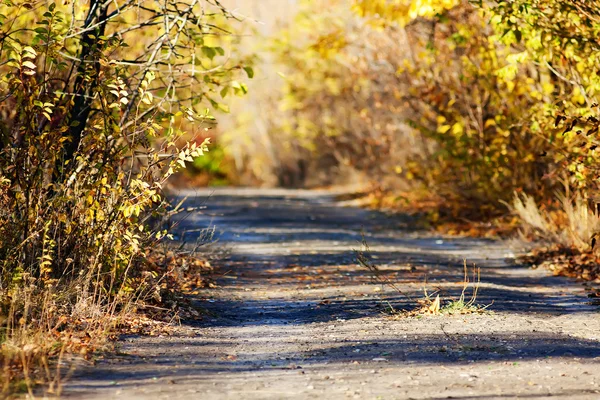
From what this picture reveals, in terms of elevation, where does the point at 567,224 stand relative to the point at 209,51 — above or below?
below

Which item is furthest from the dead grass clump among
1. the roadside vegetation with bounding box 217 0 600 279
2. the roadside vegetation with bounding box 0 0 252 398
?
the roadside vegetation with bounding box 0 0 252 398

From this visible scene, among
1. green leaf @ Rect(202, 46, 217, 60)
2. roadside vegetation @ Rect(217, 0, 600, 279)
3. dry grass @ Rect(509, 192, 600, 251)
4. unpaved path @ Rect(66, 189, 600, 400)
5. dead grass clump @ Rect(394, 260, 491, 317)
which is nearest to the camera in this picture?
unpaved path @ Rect(66, 189, 600, 400)

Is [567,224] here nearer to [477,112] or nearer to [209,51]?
[477,112]

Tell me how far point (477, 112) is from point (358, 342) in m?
10.2

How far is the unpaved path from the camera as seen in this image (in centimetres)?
602

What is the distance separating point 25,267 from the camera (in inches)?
315

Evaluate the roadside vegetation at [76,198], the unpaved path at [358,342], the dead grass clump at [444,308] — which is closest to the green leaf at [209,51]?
the roadside vegetation at [76,198]

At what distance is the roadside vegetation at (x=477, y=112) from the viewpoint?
11.3 metres

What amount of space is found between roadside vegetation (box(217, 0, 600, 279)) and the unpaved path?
158 cm

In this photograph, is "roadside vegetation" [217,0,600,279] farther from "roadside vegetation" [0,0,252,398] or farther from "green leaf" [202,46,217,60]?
"roadside vegetation" [0,0,252,398]

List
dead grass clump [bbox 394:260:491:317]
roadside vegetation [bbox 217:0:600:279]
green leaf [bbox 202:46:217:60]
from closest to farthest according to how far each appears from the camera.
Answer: dead grass clump [bbox 394:260:491:317]
green leaf [bbox 202:46:217:60]
roadside vegetation [bbox 217:0:600:279]

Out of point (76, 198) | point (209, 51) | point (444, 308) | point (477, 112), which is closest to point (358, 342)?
point (444, 308)

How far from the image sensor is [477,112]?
55.5 ft

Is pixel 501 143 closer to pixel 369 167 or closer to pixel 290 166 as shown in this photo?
pixel 369 167
